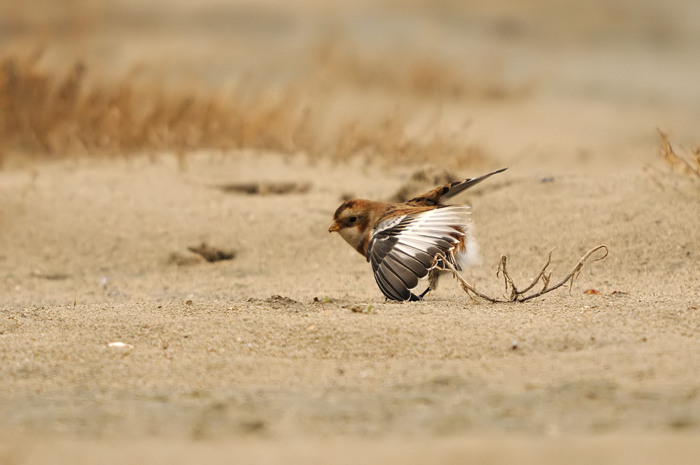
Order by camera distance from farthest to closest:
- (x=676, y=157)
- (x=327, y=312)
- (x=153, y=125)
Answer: (x=153, y=125) → (x=676, y=157) → (x=327, y=312)

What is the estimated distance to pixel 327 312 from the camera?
4422 millimetres

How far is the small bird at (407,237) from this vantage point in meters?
4.55

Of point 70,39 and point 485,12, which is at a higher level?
point 485,12

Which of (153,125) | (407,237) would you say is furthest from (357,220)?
(153,125)

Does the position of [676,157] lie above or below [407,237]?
above

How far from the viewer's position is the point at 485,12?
68.6 feet

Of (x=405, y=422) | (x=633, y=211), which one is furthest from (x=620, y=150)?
(x=405, y=422)

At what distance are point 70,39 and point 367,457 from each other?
10376mm

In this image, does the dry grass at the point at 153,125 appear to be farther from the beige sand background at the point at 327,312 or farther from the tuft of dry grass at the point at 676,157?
the tuft of dry grass at the point at 676,157

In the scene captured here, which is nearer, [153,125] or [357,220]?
[357,220]

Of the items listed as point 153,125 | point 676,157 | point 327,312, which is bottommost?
point 327,312

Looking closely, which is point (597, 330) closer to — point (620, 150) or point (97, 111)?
point (97, 111)

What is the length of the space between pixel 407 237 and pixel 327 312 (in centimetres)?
55

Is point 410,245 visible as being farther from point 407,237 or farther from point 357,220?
point 357,220
